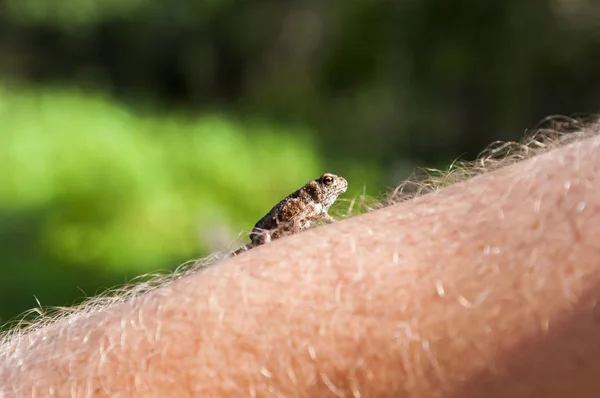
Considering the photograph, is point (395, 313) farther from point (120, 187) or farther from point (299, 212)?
point (120, 187)

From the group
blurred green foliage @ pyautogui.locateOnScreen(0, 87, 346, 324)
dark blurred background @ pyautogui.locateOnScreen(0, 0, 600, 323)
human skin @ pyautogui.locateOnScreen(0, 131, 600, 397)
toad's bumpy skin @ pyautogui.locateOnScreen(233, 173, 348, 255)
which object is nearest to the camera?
human skin @ pyautogui.locateOnScreen(0, 131, 600, 397)

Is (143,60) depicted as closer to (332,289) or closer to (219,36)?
(219,36)

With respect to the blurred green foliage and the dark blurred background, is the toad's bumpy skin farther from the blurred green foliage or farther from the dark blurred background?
the dark blurred background

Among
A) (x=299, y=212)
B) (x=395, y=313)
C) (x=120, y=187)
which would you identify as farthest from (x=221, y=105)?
(x=395, y=313)

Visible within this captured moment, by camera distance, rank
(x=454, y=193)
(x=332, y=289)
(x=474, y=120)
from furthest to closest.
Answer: (x=474, y=120) < (x=454, y=193) < (x=332, y=289)

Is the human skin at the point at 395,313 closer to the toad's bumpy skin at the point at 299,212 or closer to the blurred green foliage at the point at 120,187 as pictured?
the toad's bumpy skin at the point at 299,212

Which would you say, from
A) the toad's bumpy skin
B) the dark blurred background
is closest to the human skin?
the toad's bumpy skin

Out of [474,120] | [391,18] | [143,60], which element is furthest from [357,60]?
[143,60]

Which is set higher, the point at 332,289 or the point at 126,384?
the point at 332,289
